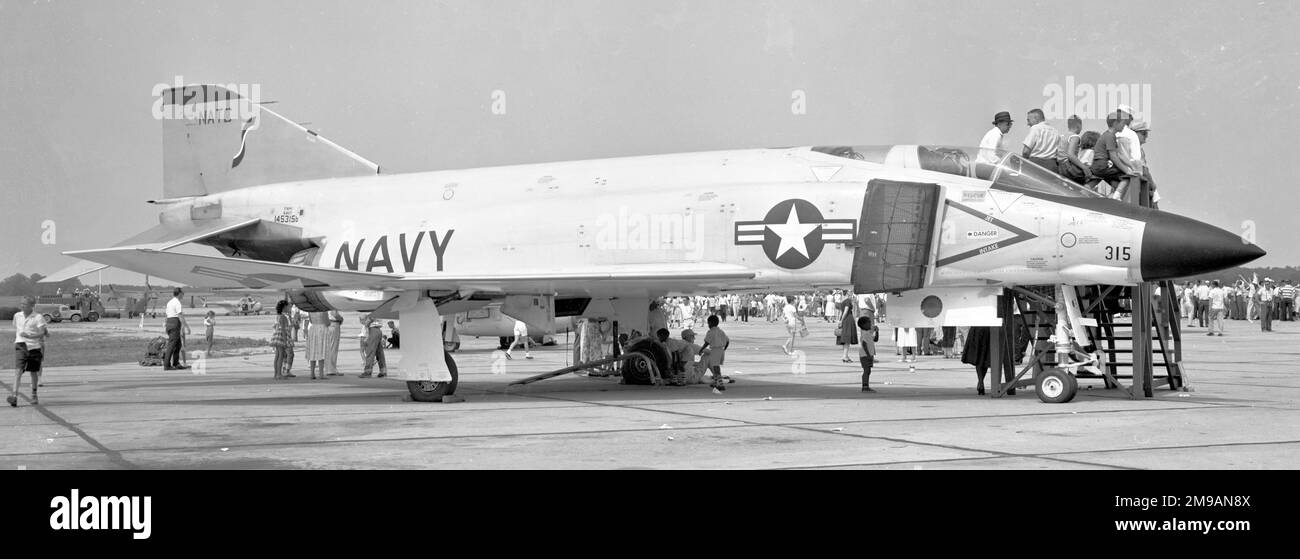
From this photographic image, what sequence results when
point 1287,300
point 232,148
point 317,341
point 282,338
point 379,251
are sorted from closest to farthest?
point 379,251
point 232,148
point 282,338
point 317,341
point 1287,300

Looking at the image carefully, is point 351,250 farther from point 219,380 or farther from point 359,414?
point 219,380

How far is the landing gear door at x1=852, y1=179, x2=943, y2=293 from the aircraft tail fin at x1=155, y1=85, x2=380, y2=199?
8.99 metres

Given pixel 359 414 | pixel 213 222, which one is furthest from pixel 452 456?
pixel 213 222

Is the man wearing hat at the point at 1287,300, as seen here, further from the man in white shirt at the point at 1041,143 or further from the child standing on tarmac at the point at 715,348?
the child standing on tarmac at the point at 715,348

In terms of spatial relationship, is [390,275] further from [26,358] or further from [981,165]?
[981,165]

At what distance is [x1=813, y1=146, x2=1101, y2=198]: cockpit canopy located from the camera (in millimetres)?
13102

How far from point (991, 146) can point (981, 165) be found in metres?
0.99

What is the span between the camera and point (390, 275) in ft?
45.5

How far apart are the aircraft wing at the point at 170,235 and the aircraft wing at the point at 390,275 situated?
10.9ft

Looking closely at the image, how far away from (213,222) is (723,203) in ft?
29.9

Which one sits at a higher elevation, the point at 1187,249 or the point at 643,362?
the point at 1187,249

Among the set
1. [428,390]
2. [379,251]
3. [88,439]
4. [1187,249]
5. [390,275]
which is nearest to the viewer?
[88,439]

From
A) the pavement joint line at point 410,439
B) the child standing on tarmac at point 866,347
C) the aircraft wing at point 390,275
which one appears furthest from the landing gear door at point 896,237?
the pavement joint line at point 410,439

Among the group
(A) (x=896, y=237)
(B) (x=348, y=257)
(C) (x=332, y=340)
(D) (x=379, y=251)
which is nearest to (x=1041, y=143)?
(A) (x=896, y=237)
